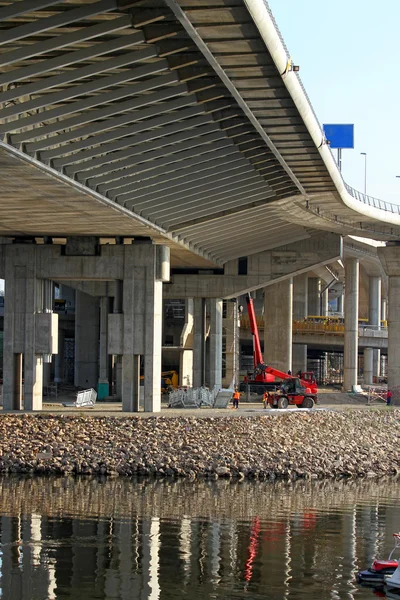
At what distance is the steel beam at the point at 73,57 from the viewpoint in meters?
23.9

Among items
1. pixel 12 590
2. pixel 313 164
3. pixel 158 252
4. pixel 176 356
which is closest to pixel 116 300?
pixel 158 252

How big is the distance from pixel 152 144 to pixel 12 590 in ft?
44.1

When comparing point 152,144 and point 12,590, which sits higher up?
point 152,144

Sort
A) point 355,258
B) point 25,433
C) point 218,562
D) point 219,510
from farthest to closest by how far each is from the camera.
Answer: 1. point 355,258
2. point 25,433
3. point 219,510
4. point 218,562

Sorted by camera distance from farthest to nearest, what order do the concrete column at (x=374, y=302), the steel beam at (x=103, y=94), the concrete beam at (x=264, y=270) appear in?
1. the concrete column at (x=374, y=302)
2. the concrete beam at (x=264, y=270)
3. the steel beam at (x=103, y=94)

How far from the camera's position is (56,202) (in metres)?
36.6

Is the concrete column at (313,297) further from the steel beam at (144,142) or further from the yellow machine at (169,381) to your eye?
the steel beam at (144,142)

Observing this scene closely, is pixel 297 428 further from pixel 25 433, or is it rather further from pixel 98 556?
pixel 98 556

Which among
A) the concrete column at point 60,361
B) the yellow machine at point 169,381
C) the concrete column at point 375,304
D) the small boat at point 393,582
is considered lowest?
the small boat at point 393,582

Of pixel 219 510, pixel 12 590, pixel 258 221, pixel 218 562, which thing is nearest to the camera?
pixel 12 590

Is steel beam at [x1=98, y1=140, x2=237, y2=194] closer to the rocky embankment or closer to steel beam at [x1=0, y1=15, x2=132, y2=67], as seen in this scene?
the rocky embankment

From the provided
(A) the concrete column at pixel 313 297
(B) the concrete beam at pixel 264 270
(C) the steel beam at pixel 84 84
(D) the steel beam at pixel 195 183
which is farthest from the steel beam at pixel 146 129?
(A) the concrete column at pixel 313 297

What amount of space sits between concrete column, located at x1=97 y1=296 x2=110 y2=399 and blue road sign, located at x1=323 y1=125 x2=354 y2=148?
632 inches

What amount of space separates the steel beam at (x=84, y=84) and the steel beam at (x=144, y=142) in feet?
13.9
